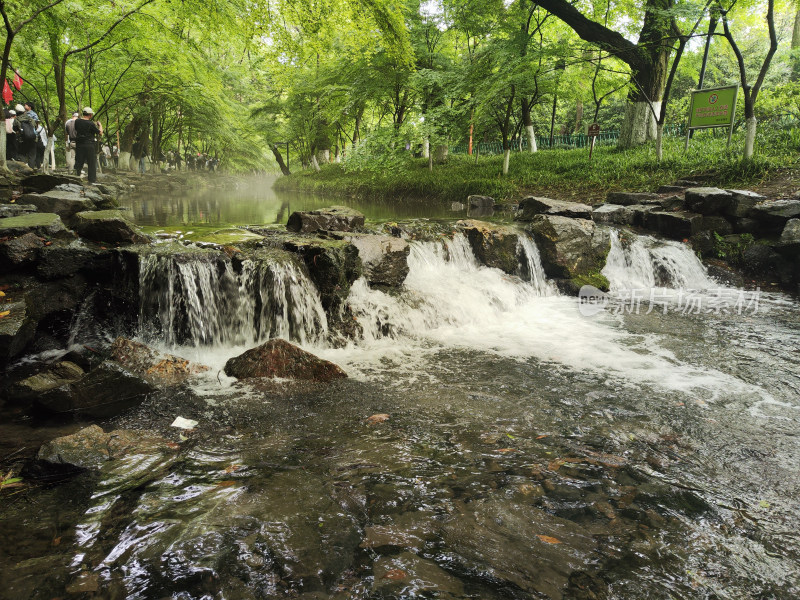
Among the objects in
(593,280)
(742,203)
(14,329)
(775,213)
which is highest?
(742,203)

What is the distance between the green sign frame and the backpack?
20.7 metres

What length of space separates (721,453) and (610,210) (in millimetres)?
9434

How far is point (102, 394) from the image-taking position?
13.3ft

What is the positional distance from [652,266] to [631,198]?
128 inches

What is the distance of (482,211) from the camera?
14203 mm

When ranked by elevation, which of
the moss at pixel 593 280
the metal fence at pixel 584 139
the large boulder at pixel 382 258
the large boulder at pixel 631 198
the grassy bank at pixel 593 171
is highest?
the metal fence at pixel 584 139

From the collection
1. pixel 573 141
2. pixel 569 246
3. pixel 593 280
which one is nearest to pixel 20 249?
pixel 569 246

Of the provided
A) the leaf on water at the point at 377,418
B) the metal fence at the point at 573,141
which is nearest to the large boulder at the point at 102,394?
the leaf on water at the point at 377,418

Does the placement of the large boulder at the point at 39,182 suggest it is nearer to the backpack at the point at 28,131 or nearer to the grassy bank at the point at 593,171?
the backpack at the point at 28,131

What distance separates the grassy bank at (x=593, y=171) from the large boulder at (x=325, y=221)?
22.3 ft

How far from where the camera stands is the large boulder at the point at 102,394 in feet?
12.7

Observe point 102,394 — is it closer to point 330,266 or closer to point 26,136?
point 330,266

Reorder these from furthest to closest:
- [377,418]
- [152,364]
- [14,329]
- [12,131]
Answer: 1. [12,131]
2. [152,364]
3. [14,329]
4. [377,418]

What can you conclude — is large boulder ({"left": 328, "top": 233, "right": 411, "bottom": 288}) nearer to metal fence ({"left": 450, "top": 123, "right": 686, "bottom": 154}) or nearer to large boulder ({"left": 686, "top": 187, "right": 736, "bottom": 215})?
large boulder ({"left": 686, "top": 187, "right": 736, "bottom": 215})
